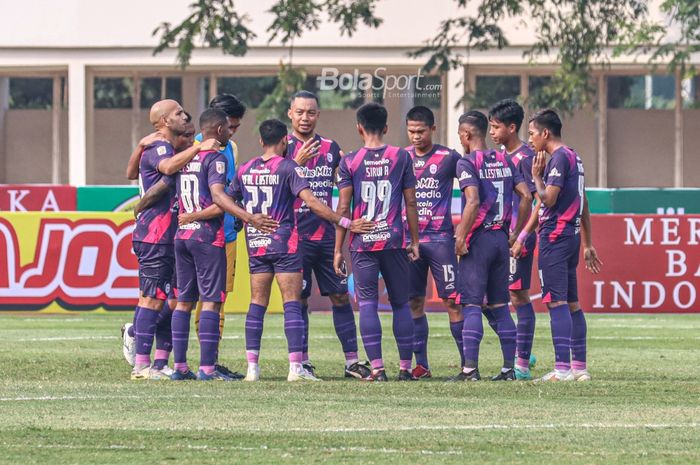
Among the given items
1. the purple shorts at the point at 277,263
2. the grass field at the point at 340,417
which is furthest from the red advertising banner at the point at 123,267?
the purple shorts at the point at 277,263

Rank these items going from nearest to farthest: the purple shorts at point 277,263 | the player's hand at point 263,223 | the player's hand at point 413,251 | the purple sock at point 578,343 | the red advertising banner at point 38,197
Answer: the player's hand at point 263,223 → the purple shorts at point 277,263 → the player's hand at point 413,251 → the purple sock at point 578,343 → the red advertising banner at point 38,197

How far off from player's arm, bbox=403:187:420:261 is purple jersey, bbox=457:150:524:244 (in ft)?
1.33

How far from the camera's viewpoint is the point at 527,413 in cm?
969

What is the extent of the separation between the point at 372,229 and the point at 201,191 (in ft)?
4.26

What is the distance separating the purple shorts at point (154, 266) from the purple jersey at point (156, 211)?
5 centimetres

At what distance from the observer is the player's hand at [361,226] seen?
11.7 meters

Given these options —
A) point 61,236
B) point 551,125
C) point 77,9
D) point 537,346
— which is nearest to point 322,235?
point 551,125

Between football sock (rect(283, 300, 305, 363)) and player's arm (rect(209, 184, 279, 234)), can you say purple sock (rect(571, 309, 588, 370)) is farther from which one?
player's arm (rect(209, 184, 279, 234))

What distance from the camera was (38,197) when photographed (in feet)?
86.4

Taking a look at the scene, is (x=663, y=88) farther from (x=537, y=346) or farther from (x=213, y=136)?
(x=213, y=136)

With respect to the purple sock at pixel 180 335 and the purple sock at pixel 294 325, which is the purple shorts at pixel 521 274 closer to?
the purple sock at pixel 294 325

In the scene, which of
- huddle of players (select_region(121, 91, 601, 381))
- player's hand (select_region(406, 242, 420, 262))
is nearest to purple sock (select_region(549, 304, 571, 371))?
huddle of players (select_region(121, 91, 601, 381))

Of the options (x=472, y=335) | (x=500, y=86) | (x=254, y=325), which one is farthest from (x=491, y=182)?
(x=500, y=86)

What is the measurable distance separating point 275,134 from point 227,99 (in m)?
1.14
